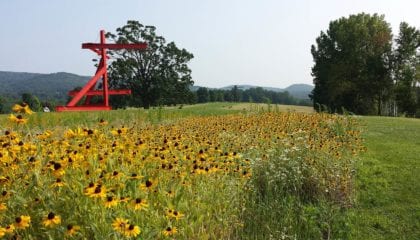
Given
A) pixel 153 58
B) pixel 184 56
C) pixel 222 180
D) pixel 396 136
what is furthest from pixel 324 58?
pixel 222 180

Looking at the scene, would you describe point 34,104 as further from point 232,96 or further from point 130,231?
point 232,96

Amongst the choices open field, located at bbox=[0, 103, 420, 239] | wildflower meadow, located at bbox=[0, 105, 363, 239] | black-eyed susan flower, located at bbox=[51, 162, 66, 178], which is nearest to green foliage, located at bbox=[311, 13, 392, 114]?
open field, located at bbox=[0, 103, 420, 239]

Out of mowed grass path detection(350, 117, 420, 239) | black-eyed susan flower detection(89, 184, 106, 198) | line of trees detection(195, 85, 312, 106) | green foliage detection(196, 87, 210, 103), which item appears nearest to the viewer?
black-eyed susan flower detection(89, 184, 106, 198)

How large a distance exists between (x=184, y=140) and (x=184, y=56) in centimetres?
3906

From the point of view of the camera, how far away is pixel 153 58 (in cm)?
4412

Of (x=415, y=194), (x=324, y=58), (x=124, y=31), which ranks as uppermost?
(x=124, y=31)

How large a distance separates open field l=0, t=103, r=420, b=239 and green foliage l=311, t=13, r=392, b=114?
27.9 m

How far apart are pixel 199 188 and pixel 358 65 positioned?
35.4 meters

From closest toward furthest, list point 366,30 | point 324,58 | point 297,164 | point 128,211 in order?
point 128,211 < point 297,164 < point 366,30 < point 324,58

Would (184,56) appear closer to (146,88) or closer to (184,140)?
(146,88)

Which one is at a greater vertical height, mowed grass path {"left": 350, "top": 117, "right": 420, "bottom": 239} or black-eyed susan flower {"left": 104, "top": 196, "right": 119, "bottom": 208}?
black-eyed susan flower {"left": 104, "top": 196, "right": 119, "bottom": 208}

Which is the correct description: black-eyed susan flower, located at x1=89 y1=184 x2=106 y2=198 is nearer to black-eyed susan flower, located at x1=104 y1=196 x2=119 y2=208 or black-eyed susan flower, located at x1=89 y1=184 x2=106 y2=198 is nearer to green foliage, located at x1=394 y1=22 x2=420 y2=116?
black-eyed susan flower, located at x1=104 y1=196 x2=119 y2=208

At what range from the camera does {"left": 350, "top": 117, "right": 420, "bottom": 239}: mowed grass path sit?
541cm

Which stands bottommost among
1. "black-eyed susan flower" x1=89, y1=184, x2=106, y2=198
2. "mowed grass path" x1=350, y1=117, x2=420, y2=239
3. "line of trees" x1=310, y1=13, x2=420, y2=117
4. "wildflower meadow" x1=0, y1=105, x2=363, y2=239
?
"mowed grass path" x1=350, y1=117, x2=420, y2=239
